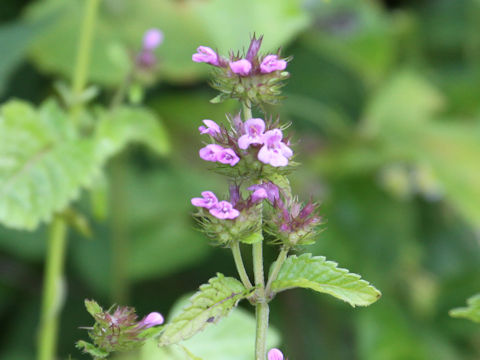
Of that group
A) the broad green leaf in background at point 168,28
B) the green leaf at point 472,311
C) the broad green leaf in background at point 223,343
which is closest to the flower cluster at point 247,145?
the green leaf at point 472,311

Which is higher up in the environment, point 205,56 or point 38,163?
point 38,163

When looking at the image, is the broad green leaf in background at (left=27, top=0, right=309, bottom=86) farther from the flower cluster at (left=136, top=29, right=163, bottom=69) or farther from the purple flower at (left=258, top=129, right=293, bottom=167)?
the purple flower at (left=258, top=129, right=293, bottom=167)

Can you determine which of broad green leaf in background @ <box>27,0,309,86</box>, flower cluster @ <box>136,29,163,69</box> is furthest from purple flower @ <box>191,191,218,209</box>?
broad green leaf in background @ <box>27,0,309,86</box>

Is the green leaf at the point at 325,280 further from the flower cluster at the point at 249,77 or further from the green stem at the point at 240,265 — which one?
the flower cluster at the point at 249,77

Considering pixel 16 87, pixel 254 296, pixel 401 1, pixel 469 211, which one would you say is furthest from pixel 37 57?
pixel 401 1

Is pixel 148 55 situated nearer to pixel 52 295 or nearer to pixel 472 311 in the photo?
pixel 52 295

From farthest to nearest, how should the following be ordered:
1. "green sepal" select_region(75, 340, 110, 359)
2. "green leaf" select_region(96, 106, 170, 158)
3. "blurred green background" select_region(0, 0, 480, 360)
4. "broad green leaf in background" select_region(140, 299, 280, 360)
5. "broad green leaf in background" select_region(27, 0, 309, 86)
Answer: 1. "blurred green background" select_region(0, 0, 480, 360)
2. "broad green leaf in background" select_region(27, 0, 309, 86)
3. "green leaf" select_region(96, 106, 170, 158)
4. "broad green leaf in background" select_region(140, 299, 280, 360)
5. "green sepal" select_region(75, 340, 110, 359)

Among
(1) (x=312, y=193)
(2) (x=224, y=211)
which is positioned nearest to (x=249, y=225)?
(2) (x=224, y=211)
